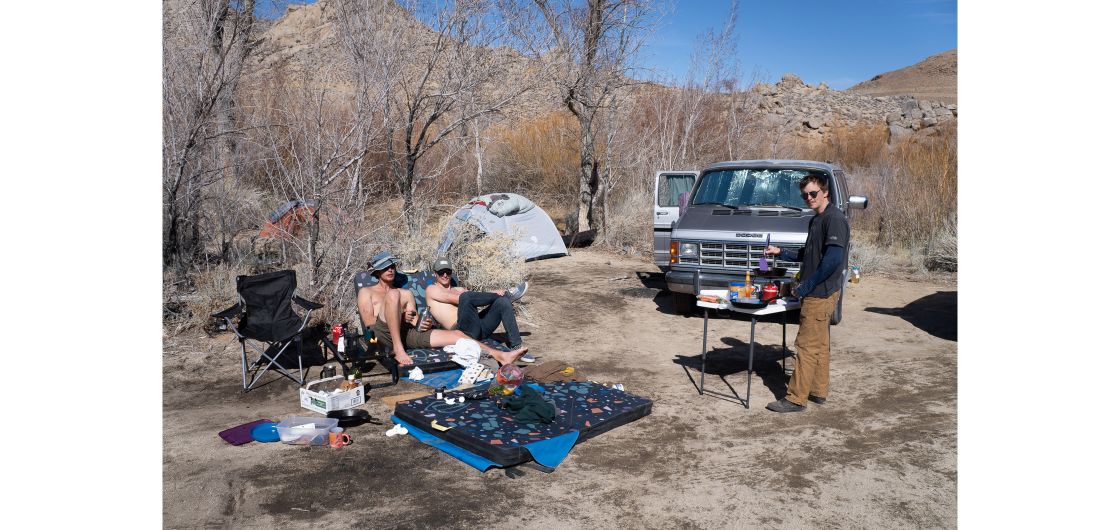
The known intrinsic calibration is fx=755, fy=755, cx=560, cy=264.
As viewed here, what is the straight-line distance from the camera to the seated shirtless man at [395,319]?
647cm

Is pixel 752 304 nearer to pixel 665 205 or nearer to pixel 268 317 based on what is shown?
pixel 268 317

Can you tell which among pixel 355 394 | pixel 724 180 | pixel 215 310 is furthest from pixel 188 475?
pixel 724 180

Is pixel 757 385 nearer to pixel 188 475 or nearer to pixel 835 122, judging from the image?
pixel 188 475

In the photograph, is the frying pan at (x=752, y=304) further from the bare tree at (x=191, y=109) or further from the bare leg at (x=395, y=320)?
the bare tree at (x=191, y=109)

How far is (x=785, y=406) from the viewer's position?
5.63 metres

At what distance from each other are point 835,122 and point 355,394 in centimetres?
3786

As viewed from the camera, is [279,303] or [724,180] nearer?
[279,303]

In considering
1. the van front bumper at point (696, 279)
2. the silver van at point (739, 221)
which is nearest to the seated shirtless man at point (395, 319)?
the van front bumper at point (696, 279)

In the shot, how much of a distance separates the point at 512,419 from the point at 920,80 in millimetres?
72316

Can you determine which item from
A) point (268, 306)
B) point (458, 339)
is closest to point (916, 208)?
point (458, 339)

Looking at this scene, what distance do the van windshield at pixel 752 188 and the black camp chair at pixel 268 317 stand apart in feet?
16.6

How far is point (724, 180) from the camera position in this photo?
943 centimetres

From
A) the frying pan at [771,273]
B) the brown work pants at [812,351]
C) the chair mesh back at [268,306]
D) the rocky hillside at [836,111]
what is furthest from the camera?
the rocky hillside at [836,111]

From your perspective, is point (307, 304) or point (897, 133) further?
point (897, 133)
